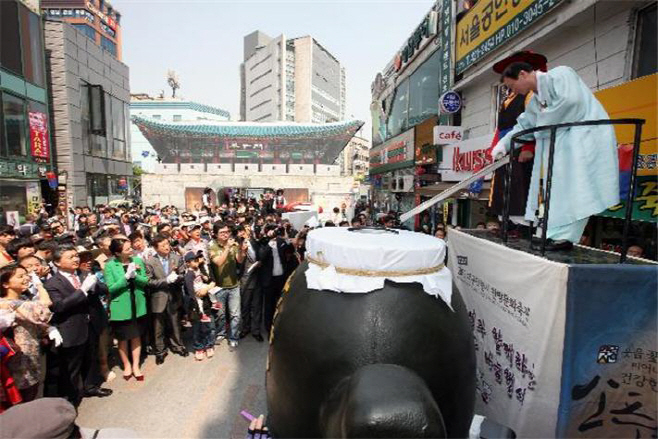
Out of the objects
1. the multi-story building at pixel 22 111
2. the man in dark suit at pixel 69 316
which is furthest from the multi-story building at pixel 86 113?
the man in dark suit at pixel 69 316

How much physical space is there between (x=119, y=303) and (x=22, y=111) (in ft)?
63.7

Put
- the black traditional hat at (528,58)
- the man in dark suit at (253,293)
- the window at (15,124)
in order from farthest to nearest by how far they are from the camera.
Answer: the window at (15,124), the man in dark suit at (253,293), the black traditional hat at (528,58)

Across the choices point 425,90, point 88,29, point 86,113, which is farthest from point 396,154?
point 88,29

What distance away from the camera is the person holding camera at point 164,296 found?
17.1 feet

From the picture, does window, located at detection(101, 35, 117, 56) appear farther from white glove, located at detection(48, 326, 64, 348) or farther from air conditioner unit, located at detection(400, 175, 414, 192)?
white glove, located at detection(48, 326, 64, 348)

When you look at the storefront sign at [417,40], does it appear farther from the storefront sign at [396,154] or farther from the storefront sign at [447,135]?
the storefront sign at [447,135]

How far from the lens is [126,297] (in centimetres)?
488

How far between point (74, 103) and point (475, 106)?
87.7ft

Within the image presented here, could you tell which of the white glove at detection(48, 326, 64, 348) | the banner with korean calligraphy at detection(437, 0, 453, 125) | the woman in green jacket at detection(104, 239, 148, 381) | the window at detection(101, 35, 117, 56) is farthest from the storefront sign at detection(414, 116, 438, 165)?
the window at detection(101, 35, 117, 56)

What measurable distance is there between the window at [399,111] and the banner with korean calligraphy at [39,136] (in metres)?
18.5

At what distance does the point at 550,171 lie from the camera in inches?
77.4

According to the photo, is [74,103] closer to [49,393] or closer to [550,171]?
[49,393]

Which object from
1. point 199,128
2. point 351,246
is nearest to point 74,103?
point 199,128

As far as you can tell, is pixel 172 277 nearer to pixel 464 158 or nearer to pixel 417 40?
pixel 464 158
